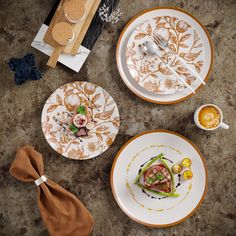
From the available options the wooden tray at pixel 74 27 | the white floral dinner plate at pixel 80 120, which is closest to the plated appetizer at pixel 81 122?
the white floral dinner plate at pixel 80 120

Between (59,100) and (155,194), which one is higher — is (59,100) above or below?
above

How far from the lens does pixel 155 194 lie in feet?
5.43

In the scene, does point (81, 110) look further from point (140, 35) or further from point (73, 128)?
point (140, 35)

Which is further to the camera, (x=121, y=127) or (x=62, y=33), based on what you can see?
(x=121, y=127)

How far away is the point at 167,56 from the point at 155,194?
61 centimetres

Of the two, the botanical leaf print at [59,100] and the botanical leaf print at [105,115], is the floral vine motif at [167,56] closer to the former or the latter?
the botanical leaf print at [105,115]

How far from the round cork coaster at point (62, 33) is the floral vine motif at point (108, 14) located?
16cm

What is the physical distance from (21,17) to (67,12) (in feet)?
0.73

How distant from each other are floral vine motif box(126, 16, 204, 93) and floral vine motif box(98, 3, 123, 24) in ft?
0.42

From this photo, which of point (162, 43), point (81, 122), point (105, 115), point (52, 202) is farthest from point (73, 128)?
point (162, 43)

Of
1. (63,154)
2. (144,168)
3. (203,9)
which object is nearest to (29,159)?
(63,154)

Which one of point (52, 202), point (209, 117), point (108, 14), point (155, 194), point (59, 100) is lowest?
point (52, 202)

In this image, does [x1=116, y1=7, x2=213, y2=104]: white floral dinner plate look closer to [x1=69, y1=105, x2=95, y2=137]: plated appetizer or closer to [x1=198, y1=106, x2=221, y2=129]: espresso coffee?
[x1=198, y1=106, x2=221, y2=129]: espresso coffee

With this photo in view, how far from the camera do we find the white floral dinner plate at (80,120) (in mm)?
1621
